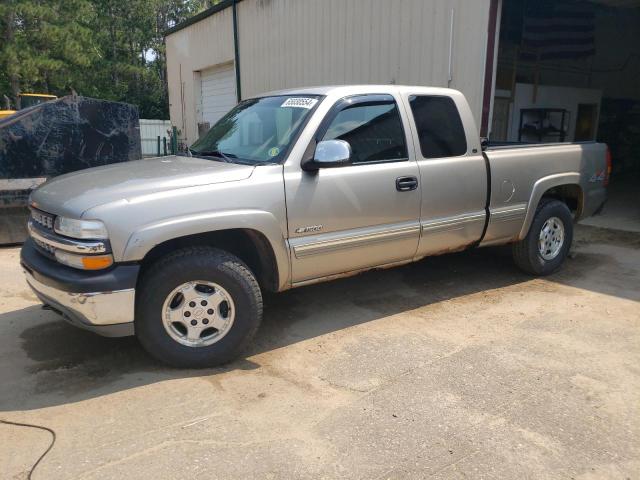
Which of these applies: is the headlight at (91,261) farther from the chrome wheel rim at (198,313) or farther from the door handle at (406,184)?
the door handle at (406,184)

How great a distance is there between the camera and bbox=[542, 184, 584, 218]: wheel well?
19.2ft

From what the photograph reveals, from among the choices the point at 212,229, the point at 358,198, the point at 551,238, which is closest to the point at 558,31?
the point at 551,238

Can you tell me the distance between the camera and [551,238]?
5809 millimetres

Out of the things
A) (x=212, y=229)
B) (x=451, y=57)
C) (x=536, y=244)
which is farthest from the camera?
(x=451, y=57)

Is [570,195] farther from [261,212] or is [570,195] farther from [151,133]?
[151,133]

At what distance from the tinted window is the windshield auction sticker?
22cm

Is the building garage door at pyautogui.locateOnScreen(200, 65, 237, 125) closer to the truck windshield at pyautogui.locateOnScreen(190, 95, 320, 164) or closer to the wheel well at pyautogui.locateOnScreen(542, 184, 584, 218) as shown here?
the truck windshield at pyautogui.locateOnScreen(190, 95, 320, 164)

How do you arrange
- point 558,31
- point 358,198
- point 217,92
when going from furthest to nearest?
point 217,92 → point 558,31 → point 358,198

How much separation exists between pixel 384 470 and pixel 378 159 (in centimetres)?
249

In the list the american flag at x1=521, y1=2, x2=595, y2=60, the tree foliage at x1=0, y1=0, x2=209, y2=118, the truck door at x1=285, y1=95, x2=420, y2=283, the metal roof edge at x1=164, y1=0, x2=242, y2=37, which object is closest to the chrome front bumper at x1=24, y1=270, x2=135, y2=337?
the truck door at x1=285, y1=95, x2=420, y2=283

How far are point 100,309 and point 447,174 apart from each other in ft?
10.0

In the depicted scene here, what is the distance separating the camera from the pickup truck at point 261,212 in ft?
10.8

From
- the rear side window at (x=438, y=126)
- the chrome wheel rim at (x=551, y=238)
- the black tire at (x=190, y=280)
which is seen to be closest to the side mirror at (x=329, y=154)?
the black tire at (x=190, y=280)

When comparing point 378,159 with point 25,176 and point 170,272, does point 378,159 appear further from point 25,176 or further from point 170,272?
point 25,176
